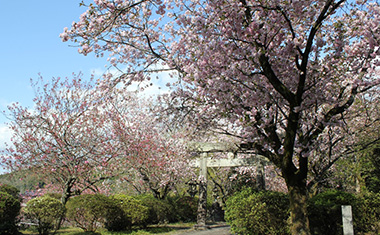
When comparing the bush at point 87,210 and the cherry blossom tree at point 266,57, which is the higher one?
the cherry blossom tree at point 266,57

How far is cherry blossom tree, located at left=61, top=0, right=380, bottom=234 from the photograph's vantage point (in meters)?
5.51

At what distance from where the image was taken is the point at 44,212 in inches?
371

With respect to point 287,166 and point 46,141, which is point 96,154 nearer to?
point 46,141

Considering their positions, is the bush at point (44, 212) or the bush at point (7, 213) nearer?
the bush at point (7, 213)

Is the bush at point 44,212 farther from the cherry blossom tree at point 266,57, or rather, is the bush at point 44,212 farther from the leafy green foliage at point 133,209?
the cherry blossom tree at point 266,57

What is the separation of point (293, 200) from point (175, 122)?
11.1 feet

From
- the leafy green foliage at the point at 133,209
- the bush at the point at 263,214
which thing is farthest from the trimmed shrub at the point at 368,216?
the leafy green foliage at the point at 133,209

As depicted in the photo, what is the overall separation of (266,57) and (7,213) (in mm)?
8436

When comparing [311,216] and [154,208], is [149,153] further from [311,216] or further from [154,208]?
[311,216]

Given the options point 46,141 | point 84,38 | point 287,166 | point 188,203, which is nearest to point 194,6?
point 84,38

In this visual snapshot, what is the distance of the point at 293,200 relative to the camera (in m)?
6.16

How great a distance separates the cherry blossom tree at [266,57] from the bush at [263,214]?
2.14 metres

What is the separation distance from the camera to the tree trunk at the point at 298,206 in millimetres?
5977

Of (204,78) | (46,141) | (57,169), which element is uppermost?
(204,78)
